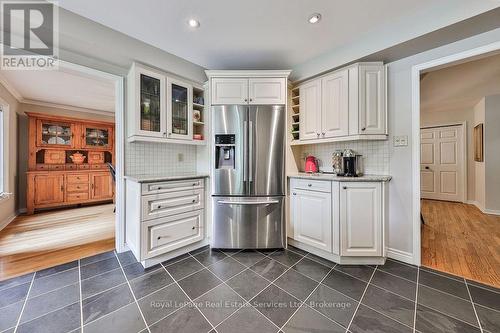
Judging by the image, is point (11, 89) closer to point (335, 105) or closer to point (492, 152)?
point (335, 105)

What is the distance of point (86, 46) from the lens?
1985mm

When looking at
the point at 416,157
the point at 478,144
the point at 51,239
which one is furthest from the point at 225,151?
the point at 478,144

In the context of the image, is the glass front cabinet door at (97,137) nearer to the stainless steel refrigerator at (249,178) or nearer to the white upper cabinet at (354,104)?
the stainless steel refrigerator at (249,178)

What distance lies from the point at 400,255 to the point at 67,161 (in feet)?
21.0

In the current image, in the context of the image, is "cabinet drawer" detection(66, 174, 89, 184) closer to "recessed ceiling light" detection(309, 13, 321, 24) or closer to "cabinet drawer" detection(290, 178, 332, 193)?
"cabinet drawer" detection(290, 178, 332, 193)

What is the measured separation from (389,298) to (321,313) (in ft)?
1.98

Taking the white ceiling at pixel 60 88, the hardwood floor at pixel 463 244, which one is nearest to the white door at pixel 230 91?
the white ceiling at pixel 60 88

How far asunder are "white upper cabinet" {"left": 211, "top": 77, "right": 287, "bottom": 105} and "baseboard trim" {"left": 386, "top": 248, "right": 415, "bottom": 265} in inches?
81.8

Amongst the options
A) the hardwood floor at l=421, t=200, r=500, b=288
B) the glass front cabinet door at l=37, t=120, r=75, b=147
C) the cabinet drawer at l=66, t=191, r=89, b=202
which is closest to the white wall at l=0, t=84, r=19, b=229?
the glass front cabinet door at l=37, t=120, r=75, b=147

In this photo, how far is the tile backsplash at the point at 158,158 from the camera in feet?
8.07

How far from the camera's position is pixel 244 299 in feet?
5.24

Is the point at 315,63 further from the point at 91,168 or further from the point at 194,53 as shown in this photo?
the point at 91,168

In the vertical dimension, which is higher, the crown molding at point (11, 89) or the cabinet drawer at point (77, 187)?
the crown molding at point (11, 89)

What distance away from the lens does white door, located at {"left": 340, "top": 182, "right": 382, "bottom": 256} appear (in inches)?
82.4
